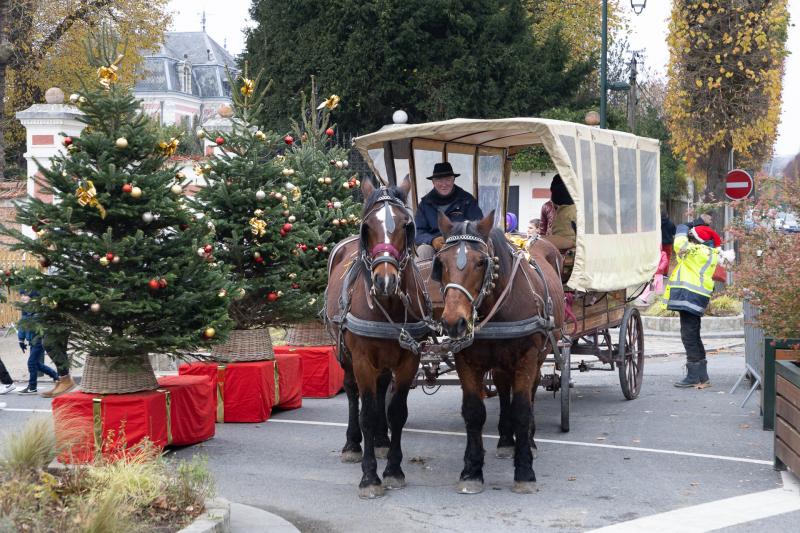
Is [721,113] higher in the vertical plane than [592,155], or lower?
higher

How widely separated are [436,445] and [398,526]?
2852 mm

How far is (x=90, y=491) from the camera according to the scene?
6.41 meters

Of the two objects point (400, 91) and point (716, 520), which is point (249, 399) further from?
point (400, 91)

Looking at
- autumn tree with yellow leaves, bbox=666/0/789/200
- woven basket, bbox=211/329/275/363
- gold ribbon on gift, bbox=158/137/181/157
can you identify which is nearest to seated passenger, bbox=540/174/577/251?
woven basket, bbox=211/329/275/363

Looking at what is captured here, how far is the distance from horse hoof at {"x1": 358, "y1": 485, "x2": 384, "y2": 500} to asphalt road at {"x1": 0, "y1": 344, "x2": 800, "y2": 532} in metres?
0.07

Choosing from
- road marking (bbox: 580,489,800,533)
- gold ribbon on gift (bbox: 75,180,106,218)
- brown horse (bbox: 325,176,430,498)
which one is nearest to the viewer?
road marking (bbox: 580,489,800,533)

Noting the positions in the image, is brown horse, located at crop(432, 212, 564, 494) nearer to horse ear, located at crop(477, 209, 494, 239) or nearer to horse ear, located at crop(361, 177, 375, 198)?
horse ear, located at crop(477, 209, 494, 239)

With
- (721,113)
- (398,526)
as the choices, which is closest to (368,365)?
(398,526)

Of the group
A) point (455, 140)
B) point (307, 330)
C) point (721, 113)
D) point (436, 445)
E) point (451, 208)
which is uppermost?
point (721, 113)

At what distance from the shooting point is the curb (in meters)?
6.01

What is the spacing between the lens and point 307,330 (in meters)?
12.9

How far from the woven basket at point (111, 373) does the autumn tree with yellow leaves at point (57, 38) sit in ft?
74.5

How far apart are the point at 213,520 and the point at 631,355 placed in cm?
705

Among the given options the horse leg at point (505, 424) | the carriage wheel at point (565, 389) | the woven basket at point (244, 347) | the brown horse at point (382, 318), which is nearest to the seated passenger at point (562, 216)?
the carriage wheel at point (565, 389)
